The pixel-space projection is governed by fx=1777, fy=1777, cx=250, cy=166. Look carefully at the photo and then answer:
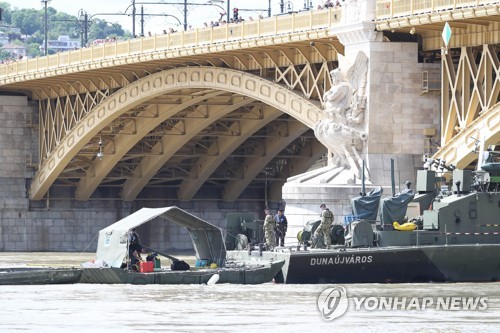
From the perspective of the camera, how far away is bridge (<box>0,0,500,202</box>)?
200 ft

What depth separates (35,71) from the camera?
296 feet

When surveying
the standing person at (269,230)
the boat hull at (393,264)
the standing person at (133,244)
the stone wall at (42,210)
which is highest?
the stone wall at (42,210)

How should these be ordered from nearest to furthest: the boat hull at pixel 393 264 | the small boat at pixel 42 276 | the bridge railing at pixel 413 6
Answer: the small boat at pixel 42 276
the boat hull at pixel 393 264
the bridge railing at pixel 413 6

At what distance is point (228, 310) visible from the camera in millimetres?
43844

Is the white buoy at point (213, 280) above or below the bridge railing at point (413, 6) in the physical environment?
below

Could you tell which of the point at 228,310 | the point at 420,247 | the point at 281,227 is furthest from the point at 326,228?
the point at 228,310

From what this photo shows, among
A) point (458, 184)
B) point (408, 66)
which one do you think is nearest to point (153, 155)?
point (408, 66)

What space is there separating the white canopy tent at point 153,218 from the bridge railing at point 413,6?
11.3 m

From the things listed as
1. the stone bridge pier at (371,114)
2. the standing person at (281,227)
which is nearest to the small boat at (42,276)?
the standing person at (281,227)

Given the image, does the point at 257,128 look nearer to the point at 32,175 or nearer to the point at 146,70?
the point at 146,70

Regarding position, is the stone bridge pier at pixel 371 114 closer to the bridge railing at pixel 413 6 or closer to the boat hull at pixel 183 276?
the bridge railing at pixel 413 6

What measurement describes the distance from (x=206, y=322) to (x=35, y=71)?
168 feet

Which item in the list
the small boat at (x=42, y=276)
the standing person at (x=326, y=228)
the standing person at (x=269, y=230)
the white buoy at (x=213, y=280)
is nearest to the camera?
the small boat at (x=42, y=276)

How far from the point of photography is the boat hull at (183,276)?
51.3 metres
